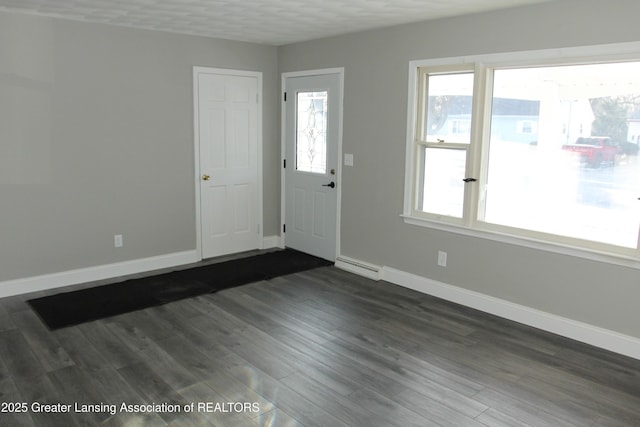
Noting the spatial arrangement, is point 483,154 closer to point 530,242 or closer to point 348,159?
point 530,242

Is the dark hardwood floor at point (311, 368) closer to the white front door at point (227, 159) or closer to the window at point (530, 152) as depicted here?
the window at point (530, 152)

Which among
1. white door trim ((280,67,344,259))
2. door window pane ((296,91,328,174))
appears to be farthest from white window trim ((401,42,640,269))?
door window pane ((296,91,328,174))

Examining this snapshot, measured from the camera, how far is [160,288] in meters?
4.72

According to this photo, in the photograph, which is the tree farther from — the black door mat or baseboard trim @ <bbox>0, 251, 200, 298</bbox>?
baseboard trim @ <bbox>0, 251, 200, 298</bbox>

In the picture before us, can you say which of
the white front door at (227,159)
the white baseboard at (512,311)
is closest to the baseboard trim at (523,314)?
the white baseboard at (512,311)

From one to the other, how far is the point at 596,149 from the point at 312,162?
9.87 feet

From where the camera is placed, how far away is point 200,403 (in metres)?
2.84

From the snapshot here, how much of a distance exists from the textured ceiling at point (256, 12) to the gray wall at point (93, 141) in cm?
29

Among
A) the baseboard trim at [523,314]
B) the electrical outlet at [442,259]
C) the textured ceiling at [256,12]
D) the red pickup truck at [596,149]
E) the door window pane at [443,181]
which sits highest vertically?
the textured ceiling at [256,12]

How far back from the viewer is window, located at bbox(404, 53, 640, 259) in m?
3.51

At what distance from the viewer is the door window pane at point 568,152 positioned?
347 centimetres

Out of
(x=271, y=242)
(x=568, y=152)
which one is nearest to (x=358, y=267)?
(x=271, y=242)

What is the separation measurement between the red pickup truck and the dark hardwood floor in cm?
133

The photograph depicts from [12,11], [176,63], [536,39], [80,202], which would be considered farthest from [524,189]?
[12,11]
